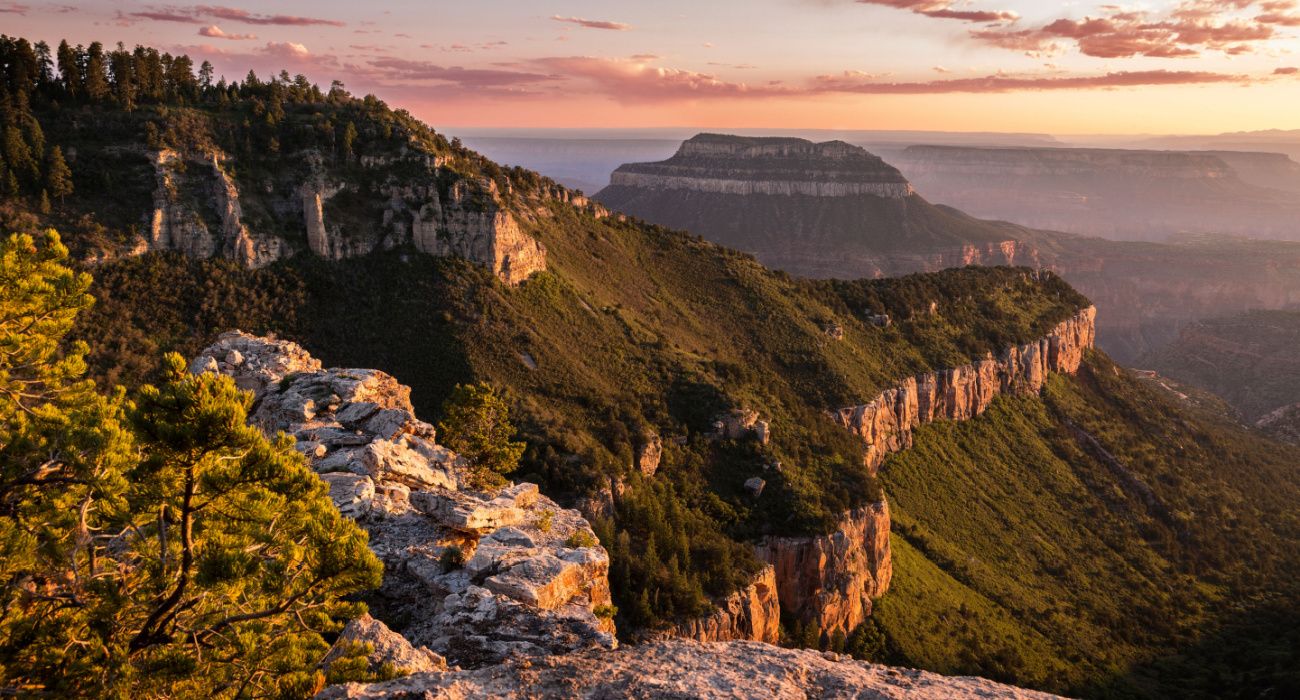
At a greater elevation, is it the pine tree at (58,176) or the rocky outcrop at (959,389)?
the pine tree at (58,176)

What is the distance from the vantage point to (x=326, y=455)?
31.5 m

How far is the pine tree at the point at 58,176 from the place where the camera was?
2625 inches

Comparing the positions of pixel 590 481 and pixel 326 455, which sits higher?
pixel 326 455

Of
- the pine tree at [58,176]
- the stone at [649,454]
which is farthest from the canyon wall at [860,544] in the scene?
the pine tree at [58,176]

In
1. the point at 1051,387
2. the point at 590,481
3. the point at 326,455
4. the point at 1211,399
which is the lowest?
the point at 1211,399

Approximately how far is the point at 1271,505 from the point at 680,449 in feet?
357

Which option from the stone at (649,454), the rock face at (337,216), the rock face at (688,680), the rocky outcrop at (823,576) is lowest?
the rocky outcrop at (823,576)

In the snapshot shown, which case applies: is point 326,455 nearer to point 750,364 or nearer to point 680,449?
point 680,449

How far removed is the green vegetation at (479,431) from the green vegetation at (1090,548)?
41.6 m

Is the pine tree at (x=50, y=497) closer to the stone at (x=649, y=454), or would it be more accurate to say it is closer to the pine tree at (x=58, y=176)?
the stone at (x=649, y=454)

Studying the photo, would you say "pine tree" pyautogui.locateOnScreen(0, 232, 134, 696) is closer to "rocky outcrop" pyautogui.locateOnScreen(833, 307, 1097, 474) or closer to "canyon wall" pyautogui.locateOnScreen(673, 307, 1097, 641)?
"canyon wall" pyautogui.locateOnScreen(673, 307, 1097, 641)

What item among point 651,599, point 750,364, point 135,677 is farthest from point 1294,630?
point 135,677

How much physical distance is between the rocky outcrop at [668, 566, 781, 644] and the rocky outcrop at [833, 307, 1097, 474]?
35.1 meters

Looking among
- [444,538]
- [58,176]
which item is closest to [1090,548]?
[444,538]
